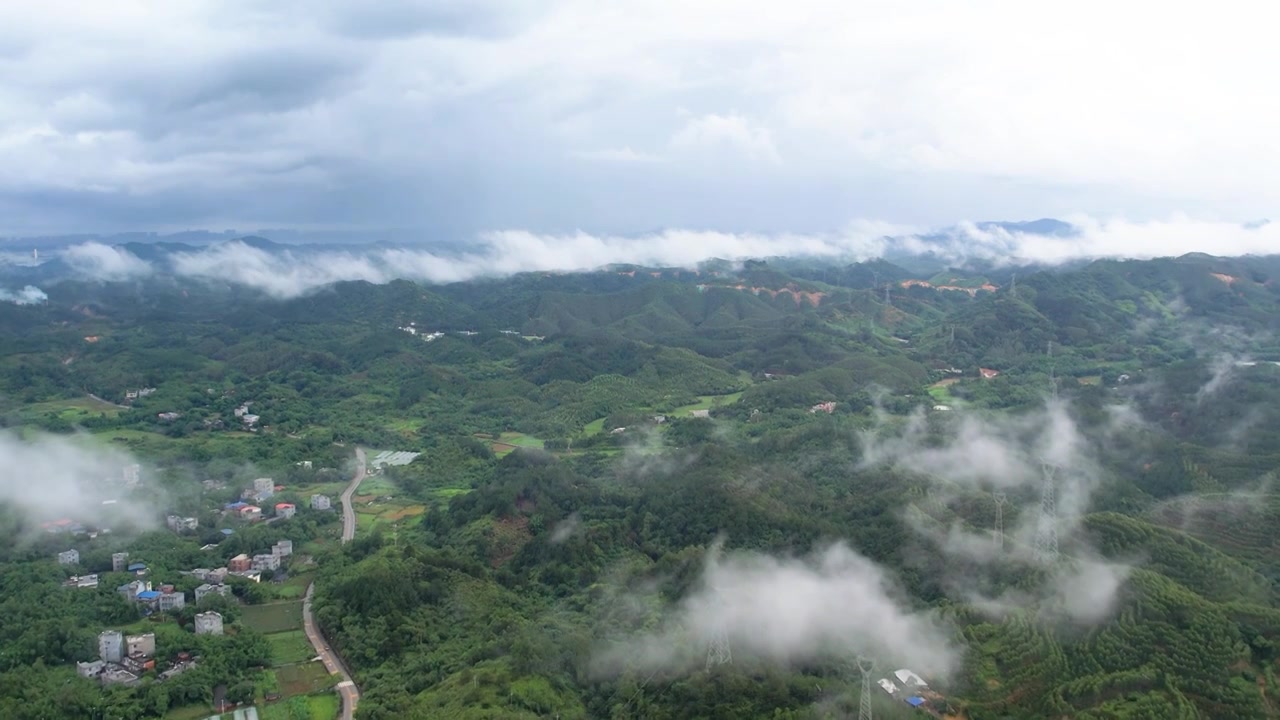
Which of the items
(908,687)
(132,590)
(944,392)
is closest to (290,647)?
(132,590)

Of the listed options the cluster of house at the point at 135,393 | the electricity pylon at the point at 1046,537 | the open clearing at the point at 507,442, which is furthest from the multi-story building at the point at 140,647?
the cluster of house at the point at 135,393

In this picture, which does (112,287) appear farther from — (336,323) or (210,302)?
(336,323)

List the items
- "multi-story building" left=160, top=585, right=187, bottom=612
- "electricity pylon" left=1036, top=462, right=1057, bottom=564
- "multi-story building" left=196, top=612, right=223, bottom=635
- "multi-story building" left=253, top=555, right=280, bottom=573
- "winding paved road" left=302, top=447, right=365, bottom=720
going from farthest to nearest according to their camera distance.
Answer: "multi-story building" left=253, top=555, right=280, bottom=573 < "multi-story building" left=160, top=585, right=187, bottom=612 < "multi-story building" left=196, top=612, right=223, bottom=635 < "electricity pylon" left=1036, top=462, right=1057, bottom=564 < "winding paved road" left=302, top=447, right=365, bottom=720

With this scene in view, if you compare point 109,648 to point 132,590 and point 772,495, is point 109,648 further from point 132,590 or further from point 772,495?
point 772,495

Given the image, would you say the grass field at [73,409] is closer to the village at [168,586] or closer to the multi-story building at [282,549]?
the village at [168,586]

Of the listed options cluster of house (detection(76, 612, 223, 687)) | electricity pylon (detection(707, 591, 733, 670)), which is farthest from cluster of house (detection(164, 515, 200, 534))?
electricity pylon (detection(707, 591, 733, 670))

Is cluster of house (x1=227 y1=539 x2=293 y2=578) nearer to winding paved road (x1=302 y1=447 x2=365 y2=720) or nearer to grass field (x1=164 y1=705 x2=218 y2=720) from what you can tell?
winding paved road (x1=302 y1=447 x2=365 y2=720)
